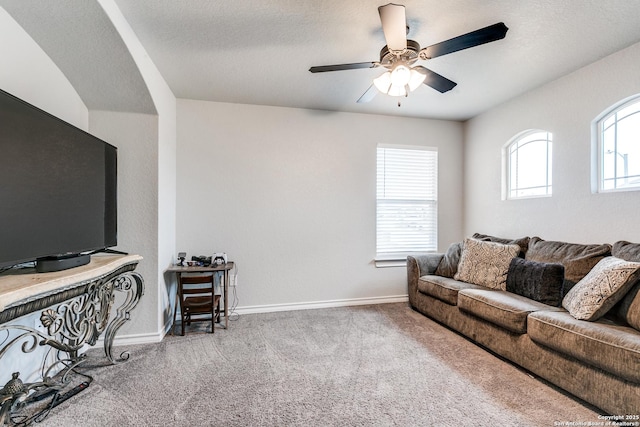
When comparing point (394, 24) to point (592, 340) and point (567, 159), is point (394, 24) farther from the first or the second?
point (567, 159)

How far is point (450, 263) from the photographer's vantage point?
11.1 feet

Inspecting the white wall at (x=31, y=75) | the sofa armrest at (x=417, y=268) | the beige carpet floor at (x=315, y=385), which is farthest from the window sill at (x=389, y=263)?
the white wall at (x=31, y=75)

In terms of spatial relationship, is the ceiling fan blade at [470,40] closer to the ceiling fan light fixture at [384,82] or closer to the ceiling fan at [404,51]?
the ceiling fan at [404,51]

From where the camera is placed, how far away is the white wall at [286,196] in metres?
3.38

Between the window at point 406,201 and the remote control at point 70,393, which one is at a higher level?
the window at point 406,201

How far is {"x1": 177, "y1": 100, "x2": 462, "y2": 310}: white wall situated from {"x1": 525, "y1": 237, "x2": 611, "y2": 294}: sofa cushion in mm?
1691

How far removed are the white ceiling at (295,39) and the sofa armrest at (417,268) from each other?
191cm

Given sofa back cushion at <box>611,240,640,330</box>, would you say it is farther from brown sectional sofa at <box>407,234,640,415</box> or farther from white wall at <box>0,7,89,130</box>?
white wall at <box>0,7,89,130</box>

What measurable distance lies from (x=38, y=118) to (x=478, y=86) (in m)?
3.57

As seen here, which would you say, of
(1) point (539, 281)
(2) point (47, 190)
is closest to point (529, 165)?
(1) point (539, 281)

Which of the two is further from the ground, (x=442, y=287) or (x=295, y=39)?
(x=295, y=39)

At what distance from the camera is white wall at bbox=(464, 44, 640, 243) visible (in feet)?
7.84

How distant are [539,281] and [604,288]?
0.49 metres

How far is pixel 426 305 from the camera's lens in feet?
10.8
